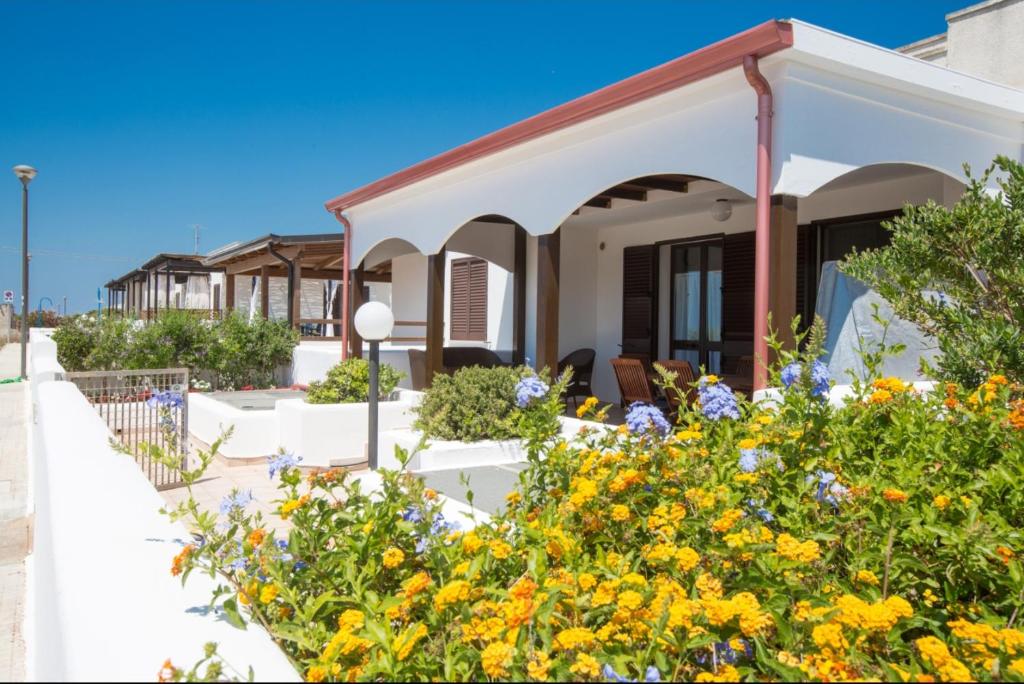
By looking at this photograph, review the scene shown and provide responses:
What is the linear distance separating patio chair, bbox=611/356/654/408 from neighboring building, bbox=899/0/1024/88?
5507 mm

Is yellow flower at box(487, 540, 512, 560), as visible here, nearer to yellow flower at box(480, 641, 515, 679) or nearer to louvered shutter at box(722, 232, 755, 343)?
yellow flower at box(480, 641, 515, 679)

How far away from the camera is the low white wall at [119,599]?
1323 millimetres

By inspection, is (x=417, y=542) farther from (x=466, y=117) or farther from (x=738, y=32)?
(x=466, y=117)

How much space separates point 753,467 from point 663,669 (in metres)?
0.81

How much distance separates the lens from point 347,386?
8828 millimetres

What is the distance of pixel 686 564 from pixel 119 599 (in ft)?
4.13

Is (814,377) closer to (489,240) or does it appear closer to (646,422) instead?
(646,422)

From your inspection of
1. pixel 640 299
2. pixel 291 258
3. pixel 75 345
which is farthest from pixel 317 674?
pixel 75 345

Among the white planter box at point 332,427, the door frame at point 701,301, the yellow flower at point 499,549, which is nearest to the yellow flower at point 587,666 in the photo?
the yellow flower at point 499,549

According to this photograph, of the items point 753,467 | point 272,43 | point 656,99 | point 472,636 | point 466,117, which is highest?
point 466,117

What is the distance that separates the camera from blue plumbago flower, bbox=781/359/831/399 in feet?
8.31

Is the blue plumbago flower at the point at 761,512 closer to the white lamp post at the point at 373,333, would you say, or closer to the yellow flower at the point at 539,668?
the yellow flower at the point at 539,668

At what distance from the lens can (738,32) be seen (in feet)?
16.7

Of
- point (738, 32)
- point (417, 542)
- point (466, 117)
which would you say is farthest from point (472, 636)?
point (466, 117)
